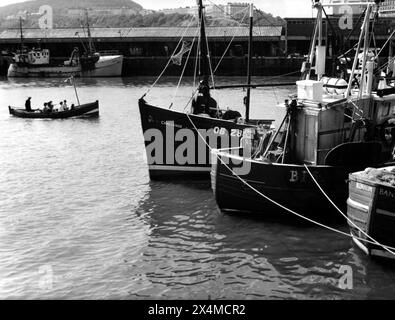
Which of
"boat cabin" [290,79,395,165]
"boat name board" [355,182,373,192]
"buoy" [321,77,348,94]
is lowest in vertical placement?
"boat name board" [355,182,373,192]

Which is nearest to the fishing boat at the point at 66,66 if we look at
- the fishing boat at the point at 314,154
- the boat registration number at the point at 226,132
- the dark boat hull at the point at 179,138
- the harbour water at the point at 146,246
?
the harbour water at the point at 146,246

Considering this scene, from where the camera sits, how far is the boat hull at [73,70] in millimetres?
90062

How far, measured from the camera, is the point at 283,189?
1855 cm

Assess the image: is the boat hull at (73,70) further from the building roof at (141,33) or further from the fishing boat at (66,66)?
the building roof at (141,33)

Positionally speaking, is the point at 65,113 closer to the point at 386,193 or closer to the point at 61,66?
the point at 386,193

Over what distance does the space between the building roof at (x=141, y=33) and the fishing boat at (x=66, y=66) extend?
34.7 feet

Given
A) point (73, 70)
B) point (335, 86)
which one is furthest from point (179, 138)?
point (73, 70)

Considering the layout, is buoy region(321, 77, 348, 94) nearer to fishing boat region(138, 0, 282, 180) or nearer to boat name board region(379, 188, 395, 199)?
fishing boat region(138, 0, 282, 180)

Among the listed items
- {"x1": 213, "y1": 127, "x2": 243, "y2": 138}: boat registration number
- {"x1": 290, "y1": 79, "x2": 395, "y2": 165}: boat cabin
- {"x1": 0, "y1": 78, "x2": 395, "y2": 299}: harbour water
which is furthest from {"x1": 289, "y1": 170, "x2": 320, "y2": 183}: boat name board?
{"x1": 213, "y1": 127, "x2": 243, "y2": 138}: boat registration number

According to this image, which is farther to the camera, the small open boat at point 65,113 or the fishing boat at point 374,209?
the small open boat at point 65,113

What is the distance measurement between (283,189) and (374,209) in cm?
432

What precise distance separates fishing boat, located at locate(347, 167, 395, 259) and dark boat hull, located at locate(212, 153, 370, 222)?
229 cm

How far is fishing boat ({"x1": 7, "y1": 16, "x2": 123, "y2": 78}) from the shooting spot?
89.8 m

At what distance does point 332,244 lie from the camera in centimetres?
1745
